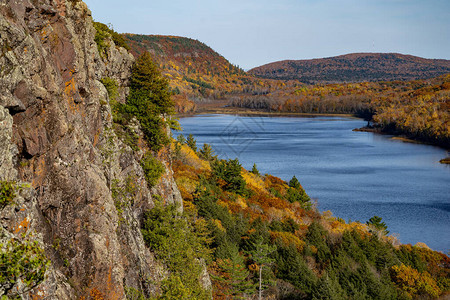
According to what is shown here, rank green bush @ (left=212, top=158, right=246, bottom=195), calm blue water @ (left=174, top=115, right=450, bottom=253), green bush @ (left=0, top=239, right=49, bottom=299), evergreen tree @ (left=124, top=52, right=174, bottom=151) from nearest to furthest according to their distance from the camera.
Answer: green bush @ (left=0, top=239, right=49, bottom=299), evergreen tree @ (left=124, top=52, right=174, bottom=151), green bush @ (left=212, top=158, right=246, bottom=195), calm blue water @ (left=174, top=115, right=450, bottom=253)

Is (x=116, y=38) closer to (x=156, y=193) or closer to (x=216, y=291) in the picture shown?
(x=156, y=193)

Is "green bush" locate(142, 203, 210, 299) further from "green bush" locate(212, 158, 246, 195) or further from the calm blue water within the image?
"green bush" locate(212, 158, 246, 195)

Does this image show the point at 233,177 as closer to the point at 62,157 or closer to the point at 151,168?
the point at 151,168

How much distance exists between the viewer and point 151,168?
2000cm

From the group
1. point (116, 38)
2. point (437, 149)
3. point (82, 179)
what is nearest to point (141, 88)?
point (116, 38)

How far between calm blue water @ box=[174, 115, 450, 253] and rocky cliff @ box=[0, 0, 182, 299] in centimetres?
2164

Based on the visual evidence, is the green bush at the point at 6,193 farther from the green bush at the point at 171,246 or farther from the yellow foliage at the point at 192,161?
the yellow foliage at the point at 192,161

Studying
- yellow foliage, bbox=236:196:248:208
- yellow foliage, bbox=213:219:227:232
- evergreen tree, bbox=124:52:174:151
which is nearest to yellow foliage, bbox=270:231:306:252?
yellow foliage, bbox=213:219:227:232

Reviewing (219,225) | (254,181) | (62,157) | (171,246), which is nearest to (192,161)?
(254,181)

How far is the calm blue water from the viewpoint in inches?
1708

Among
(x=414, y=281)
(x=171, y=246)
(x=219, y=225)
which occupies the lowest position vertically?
(x=414, y=281)

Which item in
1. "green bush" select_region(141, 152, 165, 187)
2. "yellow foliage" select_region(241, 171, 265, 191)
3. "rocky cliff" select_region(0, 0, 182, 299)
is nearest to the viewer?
"rocky cliff" select_region(0, 0, 182, 299)

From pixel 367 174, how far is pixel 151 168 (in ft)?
180

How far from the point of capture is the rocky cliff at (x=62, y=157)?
834 cm
